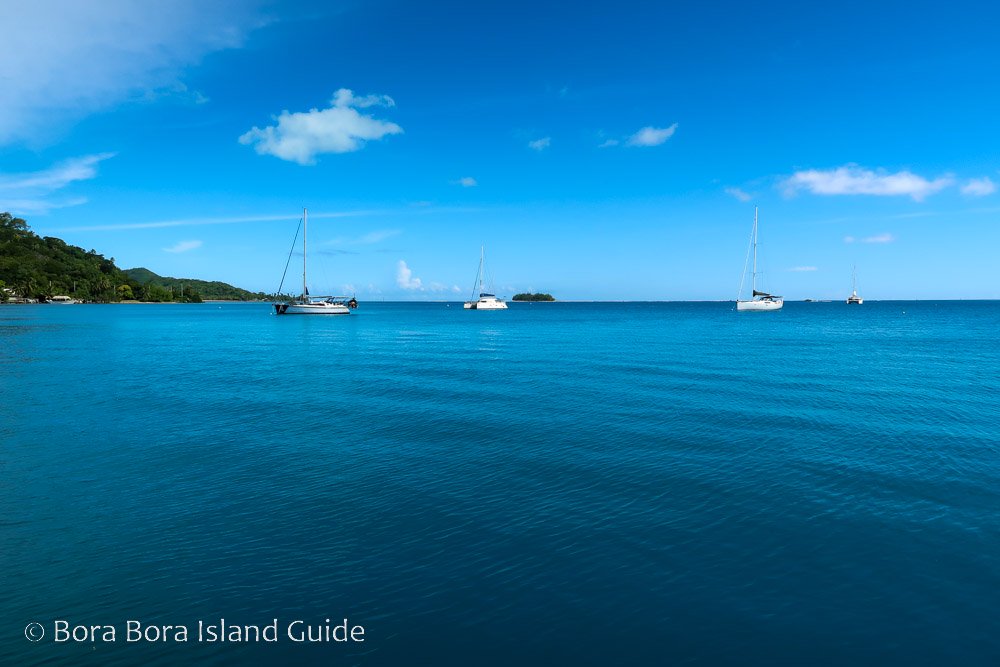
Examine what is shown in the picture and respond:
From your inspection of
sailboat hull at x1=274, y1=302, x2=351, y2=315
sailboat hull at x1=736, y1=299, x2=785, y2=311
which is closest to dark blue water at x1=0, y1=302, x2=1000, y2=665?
sailboat hull at x1=274, y1=302, x2=351, y2=315

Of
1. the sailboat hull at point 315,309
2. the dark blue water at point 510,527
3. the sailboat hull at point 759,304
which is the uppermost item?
the sailboat hull at point 759,304

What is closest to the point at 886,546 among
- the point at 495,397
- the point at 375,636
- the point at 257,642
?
the point at 375,636

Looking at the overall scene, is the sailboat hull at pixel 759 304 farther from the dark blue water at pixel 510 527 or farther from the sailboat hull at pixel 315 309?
the dark blue water at pixel 510 527

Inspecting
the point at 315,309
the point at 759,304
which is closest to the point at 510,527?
the point at 315,309

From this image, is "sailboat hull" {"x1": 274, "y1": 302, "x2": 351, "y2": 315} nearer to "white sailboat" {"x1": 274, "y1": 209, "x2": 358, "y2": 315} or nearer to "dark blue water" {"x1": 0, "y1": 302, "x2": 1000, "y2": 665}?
"white sailboat" {"x1": 274, "y1": 209, "x2": 358, "y2": 315}

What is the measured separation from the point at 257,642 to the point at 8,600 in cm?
508

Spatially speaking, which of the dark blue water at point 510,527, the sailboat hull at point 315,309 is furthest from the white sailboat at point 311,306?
the dark blue water at point 510,527

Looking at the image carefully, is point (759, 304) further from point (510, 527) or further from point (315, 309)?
point (510, 527)

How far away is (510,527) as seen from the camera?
13133mm

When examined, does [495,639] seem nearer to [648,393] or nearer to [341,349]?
[648,393]

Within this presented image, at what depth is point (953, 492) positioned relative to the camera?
1549 centimetres

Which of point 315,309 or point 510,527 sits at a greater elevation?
point 315,309

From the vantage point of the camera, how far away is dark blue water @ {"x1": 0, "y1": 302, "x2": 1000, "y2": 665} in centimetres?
910

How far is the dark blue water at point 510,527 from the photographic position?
910cm
